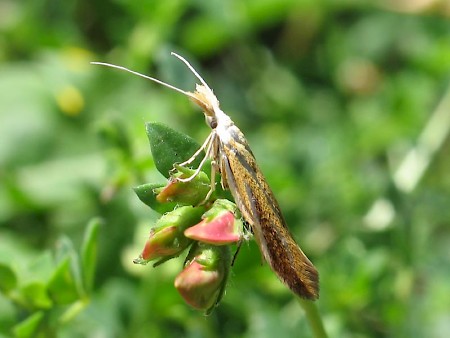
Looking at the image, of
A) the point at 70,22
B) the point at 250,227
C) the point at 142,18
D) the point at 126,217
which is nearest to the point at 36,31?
the point at 70,22

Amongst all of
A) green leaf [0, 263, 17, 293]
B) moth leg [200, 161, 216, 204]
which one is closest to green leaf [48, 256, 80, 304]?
green leaf [0, 263, 17, 293]

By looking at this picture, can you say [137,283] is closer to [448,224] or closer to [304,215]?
[304,215]

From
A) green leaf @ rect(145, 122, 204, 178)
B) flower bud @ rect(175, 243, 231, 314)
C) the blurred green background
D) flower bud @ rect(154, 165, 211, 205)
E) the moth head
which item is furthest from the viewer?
the blurred green background

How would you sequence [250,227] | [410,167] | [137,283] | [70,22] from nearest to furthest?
[250,227] < [137,283] < [410,167] < [70,22]

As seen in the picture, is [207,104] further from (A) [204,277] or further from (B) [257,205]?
(A) [204,277]

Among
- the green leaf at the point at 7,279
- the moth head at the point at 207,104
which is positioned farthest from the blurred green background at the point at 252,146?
the moth head at the point at 207,104

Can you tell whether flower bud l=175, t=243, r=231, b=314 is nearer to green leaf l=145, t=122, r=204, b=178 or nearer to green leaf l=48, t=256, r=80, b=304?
green leaf l=145, t=122, r=204, b=178
